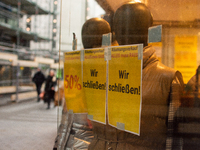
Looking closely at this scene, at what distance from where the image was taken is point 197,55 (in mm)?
1265

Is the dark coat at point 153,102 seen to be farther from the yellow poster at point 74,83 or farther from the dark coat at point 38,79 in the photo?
the dark coat at point 38,79

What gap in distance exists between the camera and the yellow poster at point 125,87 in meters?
1.38

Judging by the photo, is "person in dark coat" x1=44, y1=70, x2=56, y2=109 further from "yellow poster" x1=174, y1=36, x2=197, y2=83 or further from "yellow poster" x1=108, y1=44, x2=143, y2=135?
"yellow poster" x1=174, y1=36, x2=197, y2=83

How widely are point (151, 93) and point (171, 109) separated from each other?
7.0 inches

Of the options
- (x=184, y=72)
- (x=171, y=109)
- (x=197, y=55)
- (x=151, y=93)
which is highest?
(x=197, y=55)

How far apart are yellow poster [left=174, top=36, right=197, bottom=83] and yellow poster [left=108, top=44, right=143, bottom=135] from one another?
268 millimetres

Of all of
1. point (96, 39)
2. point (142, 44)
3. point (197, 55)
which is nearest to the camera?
point (197, 55)

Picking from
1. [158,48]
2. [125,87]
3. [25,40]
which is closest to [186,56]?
[158,48]

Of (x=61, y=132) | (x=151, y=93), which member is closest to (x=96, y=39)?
(x=151, y=93)

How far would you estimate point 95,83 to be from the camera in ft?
5.70

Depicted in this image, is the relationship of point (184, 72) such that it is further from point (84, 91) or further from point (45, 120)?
point (45, 120)

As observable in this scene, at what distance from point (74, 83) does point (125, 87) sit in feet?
2.46

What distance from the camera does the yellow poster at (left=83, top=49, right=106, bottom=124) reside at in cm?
166

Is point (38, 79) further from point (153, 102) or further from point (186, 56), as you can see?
point (186, 56)
